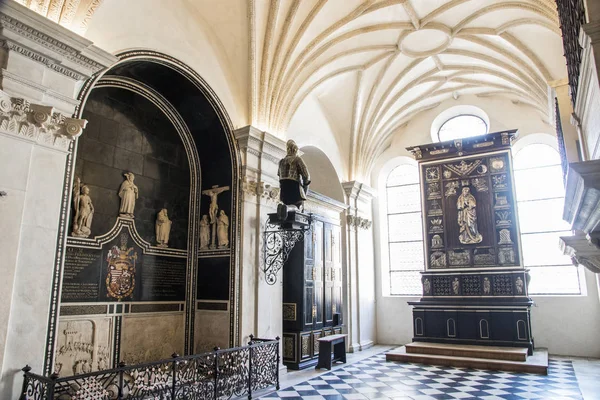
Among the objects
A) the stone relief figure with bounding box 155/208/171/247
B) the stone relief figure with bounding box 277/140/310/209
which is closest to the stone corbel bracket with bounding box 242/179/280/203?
the stone relief figure with bounding box 277/140/310/209

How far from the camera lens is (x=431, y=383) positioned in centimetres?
796

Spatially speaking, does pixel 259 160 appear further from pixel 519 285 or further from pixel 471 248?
pixel 519 285

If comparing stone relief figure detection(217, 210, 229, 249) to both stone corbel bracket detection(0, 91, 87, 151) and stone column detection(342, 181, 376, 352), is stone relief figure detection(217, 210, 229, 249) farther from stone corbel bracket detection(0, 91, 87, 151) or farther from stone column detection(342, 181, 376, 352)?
stone column detection(342, 181, 376, 352)

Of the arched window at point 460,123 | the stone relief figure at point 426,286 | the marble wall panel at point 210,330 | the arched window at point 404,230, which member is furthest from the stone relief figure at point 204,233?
the arched window at point 460,123

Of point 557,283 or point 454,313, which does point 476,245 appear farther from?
point 557,283

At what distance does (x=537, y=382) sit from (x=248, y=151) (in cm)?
685

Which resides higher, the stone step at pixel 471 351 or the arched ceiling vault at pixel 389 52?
the arched ceiling vault at pixel 389 52

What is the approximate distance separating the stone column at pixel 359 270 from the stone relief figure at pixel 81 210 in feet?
25.3

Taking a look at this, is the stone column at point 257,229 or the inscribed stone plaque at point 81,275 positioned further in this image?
the stone column at point 257,229

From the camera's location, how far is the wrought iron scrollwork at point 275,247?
873cm

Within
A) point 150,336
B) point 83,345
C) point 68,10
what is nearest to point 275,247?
point 150,336

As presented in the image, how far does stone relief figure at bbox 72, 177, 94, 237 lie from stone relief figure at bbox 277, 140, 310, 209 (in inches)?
123

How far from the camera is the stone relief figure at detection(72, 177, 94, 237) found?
685cm

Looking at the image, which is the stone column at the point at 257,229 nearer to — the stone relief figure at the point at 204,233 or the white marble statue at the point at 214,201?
the white marble statue at the point at 214,201
